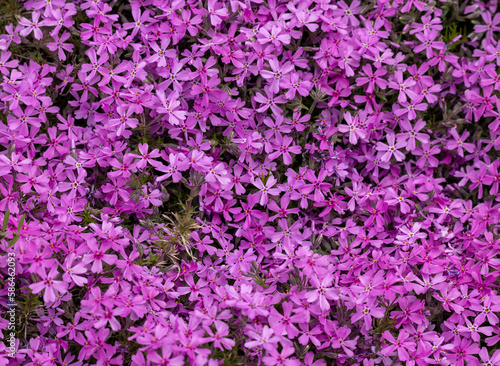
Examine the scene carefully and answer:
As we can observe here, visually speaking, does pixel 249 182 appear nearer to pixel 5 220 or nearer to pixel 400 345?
pixel 400 345

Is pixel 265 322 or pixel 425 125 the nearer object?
pixel 265 322

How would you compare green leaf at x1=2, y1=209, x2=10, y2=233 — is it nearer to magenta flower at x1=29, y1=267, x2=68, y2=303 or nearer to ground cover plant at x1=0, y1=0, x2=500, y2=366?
ground cover plant at x1=0, y1=0, x2=500, y2=366

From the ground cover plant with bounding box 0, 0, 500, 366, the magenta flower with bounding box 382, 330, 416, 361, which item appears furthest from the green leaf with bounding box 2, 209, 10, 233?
the magenta flower with bounding box 382, 330, 416, 361

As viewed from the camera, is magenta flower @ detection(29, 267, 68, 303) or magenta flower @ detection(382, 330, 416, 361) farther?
magenta flower @ detection(382, 330, 416, 361)

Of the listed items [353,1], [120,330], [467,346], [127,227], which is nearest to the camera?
[120,330]

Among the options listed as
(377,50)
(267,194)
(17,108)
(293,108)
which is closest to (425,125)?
(377,50)

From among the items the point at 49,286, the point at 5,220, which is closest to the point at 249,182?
the point at 49,286

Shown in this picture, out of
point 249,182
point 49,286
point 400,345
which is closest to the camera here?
point 49,286

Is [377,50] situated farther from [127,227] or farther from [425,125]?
[127,227]
